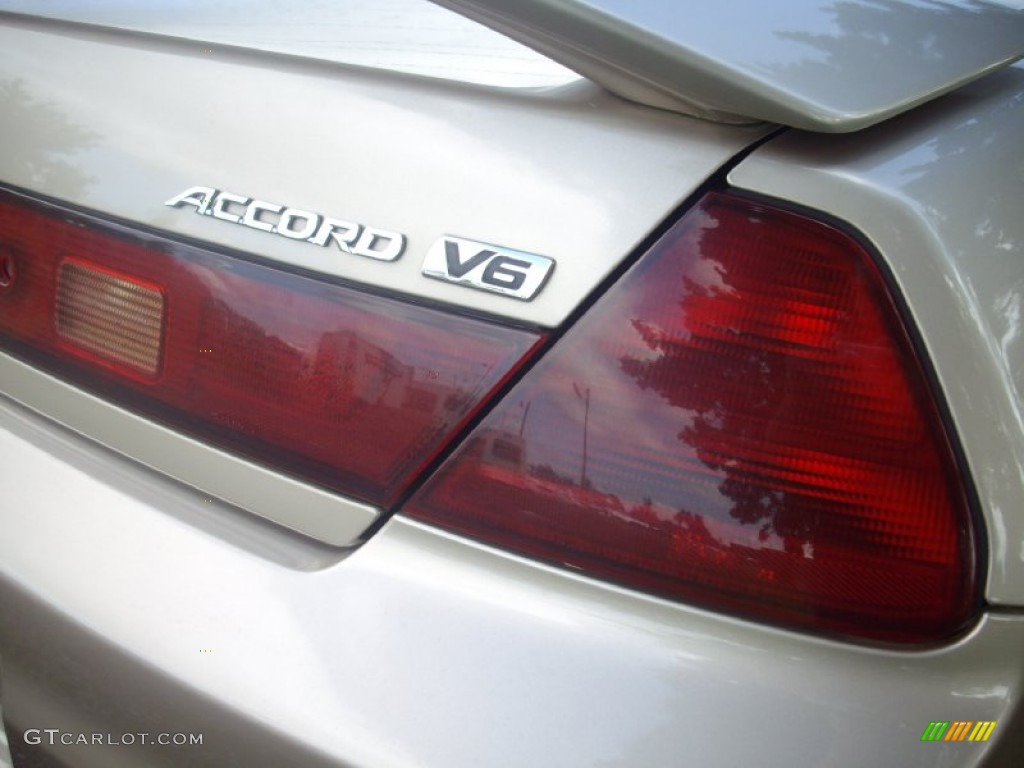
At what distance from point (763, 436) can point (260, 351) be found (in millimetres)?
554

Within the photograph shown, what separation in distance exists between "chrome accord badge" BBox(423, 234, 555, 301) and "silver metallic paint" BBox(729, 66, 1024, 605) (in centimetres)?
20

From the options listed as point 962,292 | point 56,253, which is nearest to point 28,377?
point 56,253

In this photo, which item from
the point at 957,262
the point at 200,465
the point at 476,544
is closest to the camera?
the point at 957,262

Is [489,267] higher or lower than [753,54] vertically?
lower

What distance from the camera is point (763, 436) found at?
981mm

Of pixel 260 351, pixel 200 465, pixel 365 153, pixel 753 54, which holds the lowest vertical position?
pixel 200 465

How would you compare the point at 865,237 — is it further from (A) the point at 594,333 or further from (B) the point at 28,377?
(B) the point at 28,377

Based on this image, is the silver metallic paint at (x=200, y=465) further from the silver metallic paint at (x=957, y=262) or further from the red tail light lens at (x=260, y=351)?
the silver metallic paint at (x=957, y=262)

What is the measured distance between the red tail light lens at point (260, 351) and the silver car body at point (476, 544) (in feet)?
0.10

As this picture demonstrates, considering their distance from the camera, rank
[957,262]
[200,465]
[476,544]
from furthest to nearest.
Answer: [200,465], [476,544], [957,262]

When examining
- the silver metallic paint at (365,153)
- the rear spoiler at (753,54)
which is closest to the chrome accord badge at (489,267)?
the silver metallic paint at (365,153)

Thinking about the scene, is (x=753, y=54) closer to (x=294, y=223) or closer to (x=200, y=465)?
(x=294, y=223)

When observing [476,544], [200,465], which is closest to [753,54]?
[476,544]

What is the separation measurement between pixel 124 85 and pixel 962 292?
988 mm
